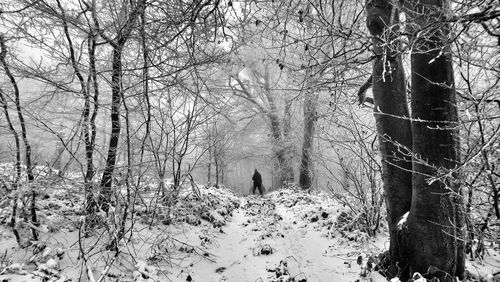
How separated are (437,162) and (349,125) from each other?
226 cm

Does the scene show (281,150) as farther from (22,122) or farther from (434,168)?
(22,122)

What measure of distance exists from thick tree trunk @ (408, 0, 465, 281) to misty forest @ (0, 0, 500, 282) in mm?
13

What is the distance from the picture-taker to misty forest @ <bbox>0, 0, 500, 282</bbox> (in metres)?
2.74

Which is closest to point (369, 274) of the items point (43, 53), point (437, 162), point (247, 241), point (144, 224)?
point (437, 162)

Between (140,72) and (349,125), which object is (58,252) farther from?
(349,125)

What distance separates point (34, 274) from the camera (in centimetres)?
270

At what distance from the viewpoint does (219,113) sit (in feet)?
14.1

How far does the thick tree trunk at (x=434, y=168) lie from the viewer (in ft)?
8.97

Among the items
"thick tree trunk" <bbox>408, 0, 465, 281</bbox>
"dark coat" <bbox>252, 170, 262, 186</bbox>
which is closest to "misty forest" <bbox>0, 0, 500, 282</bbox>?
"thick tree trunk" <bbox>408, 0, 465, 281</bbox>

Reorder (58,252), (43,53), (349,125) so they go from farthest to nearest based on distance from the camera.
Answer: (349,125) < (43,53) < (58,252)

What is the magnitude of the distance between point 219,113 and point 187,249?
2.18 m

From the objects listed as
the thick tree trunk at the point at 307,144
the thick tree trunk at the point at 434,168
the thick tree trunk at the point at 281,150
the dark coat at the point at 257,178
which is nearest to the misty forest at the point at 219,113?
the thick tree trunk at the point at 434,168

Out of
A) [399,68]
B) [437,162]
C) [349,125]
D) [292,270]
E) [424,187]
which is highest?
[399,68]

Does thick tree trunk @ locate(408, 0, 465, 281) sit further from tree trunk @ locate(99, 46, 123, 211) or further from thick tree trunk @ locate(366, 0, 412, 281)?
tree trunk @ locate(99, 46, 123, 211)
